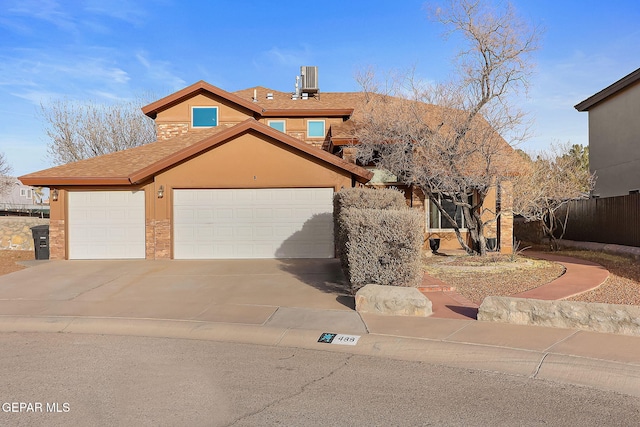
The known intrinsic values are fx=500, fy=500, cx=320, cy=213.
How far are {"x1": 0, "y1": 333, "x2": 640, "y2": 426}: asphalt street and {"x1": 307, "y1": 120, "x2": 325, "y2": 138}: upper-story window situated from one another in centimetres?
1606

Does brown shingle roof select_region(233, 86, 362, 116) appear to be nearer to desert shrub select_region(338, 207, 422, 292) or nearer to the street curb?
desert shrub select_region(338, 207, 422, 292)

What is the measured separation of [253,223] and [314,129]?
24.1 feet

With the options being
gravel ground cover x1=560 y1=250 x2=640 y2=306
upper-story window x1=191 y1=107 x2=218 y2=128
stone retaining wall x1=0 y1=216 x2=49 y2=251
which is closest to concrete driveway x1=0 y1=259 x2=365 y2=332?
gravel ground cover x1=560 y1=250 x2=640 y2=306

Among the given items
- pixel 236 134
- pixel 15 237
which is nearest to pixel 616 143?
pixel 236 134

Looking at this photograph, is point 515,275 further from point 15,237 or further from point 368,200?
point 15,237

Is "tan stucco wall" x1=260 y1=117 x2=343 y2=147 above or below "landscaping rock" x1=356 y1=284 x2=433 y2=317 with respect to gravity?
above

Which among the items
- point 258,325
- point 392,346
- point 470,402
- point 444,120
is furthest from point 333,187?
point 470,402

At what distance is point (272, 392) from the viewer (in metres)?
5.12

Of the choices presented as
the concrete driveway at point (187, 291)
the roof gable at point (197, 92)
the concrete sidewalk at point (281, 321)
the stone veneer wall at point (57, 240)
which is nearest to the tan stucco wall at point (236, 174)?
the stone veneer wall at point (57, 240)

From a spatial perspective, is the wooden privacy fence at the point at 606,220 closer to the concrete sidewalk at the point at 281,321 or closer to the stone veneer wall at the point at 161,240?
the concrete sidewalk at the point at 281,321

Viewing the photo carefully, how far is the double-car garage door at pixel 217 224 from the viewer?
1602 centimetres

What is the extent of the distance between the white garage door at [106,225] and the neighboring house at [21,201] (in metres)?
36.2

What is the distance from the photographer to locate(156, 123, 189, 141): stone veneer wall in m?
21.7

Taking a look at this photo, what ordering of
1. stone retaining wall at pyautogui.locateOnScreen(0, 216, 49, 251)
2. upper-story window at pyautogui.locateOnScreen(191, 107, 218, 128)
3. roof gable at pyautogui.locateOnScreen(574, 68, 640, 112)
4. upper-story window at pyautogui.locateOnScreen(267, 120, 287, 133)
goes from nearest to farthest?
roof gable at pyautogui.locateOnScreen(574, 68, 640, 112)
stone retaining wall at pyautogui.locateOnScreen(0, 216, 49, 251)
upper-story window at pyautogui.locateOnScreen(191, 107, 218, 128)
upper-story window at pyautogui.locateOnScreen(267, 120, 287, 133)
